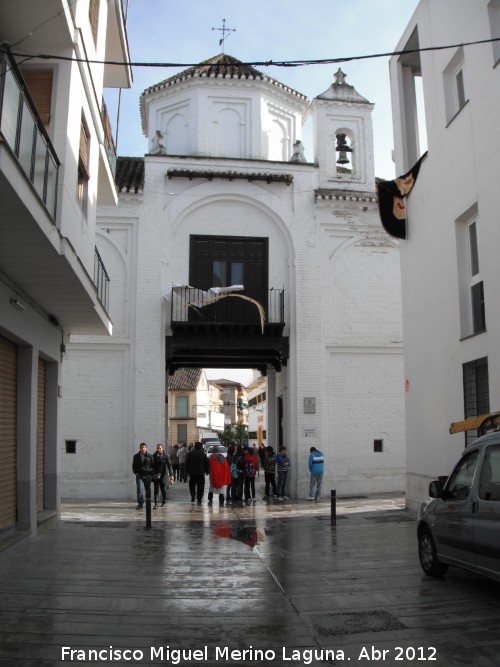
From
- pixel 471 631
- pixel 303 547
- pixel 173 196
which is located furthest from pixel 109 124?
pixel 471 631

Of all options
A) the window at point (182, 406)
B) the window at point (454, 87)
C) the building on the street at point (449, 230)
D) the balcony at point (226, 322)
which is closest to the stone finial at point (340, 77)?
the building on the street at point (449, 230)

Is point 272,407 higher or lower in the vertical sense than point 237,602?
higher

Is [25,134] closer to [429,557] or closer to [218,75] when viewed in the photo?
[429,557]

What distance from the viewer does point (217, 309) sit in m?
19.5

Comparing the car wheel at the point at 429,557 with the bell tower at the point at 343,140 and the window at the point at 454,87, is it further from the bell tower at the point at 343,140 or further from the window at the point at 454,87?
the bell tower at the point at 343,140

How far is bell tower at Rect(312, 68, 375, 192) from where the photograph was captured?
70.1 ft

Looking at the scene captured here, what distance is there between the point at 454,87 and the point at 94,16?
24.5 feet

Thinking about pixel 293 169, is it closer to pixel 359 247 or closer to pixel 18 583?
pixel 359 247

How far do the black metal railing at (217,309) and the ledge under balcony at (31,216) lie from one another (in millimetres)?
7346

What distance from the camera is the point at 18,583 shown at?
7.54 metres

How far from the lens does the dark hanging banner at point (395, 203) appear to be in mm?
15414

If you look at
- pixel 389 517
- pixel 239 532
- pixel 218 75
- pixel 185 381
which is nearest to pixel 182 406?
pixel 185 381

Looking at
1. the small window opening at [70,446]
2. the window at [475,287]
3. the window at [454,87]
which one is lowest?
the small window opening at [70,446]

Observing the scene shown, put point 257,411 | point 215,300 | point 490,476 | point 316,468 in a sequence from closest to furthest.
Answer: point 490,476
point 316,468
point 215,300
point 257,411
